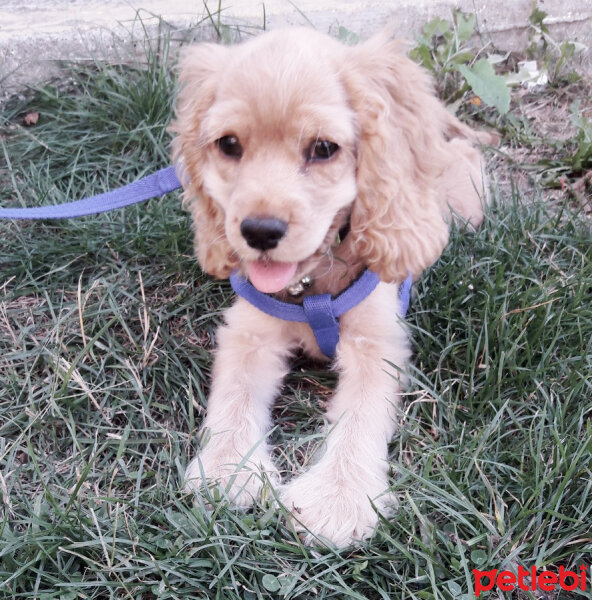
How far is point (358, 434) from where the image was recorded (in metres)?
2.18

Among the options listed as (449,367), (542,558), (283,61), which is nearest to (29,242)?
(283,61)

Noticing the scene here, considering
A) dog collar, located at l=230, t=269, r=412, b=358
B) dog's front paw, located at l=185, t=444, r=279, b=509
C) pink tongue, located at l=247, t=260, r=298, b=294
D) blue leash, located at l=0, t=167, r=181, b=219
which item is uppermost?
pink tongue, located at l=247, t=260, r=298, b=294

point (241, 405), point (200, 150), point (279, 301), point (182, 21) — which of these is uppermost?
point (200, 150)

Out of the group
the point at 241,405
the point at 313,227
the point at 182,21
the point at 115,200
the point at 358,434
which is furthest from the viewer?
the point at 182,21

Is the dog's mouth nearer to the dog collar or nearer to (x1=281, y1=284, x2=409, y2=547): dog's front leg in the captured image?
the dog collar

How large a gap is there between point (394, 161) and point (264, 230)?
0.52 m

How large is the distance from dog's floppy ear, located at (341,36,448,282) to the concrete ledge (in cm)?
153

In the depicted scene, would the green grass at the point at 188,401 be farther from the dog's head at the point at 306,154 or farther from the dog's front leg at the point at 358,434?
the dog's head at the point at 306,154

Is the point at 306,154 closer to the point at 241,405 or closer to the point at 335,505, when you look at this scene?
the point at 241,405

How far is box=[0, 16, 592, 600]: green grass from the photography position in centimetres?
187

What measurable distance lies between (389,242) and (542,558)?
1.02 metres

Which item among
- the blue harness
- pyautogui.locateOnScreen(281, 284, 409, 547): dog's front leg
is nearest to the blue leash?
the blue harness

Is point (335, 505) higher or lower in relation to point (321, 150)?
lower

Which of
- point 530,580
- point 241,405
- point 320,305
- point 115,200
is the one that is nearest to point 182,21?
point 115,200
